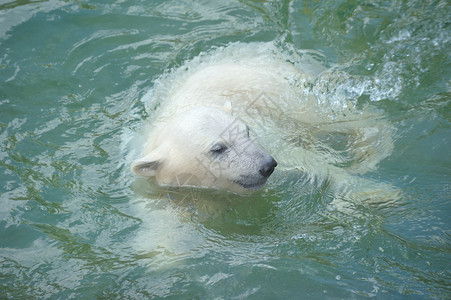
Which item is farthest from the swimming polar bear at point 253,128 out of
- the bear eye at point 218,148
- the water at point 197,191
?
the water at point 197,191

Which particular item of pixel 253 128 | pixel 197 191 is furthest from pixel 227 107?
pixel 197 191

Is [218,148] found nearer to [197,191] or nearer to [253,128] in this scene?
[197,191]

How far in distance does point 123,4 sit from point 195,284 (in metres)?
5.06

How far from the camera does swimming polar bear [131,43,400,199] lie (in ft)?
13.3

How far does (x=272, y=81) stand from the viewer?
5039 millimetres

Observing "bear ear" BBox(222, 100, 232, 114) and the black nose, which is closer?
the black nose

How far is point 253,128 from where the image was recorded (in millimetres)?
4660

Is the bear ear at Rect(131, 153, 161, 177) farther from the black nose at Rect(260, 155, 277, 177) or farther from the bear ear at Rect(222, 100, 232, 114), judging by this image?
the black nose at Rect(260, 155, 277, 177)

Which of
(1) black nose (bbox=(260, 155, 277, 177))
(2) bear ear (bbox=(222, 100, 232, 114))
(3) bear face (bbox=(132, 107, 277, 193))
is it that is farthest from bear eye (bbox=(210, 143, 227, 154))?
(2) bear ear (bbox=(222, 100, 232, 114))

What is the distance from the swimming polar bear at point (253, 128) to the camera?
13.3 feet

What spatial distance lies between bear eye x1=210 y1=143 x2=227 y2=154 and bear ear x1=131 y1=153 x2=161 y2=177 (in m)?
0.55

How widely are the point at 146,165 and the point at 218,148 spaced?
72 cm

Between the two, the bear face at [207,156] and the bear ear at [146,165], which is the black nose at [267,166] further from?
the bear ear at [146,165]

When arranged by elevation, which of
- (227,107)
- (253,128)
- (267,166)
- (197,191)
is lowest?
(197,191)
